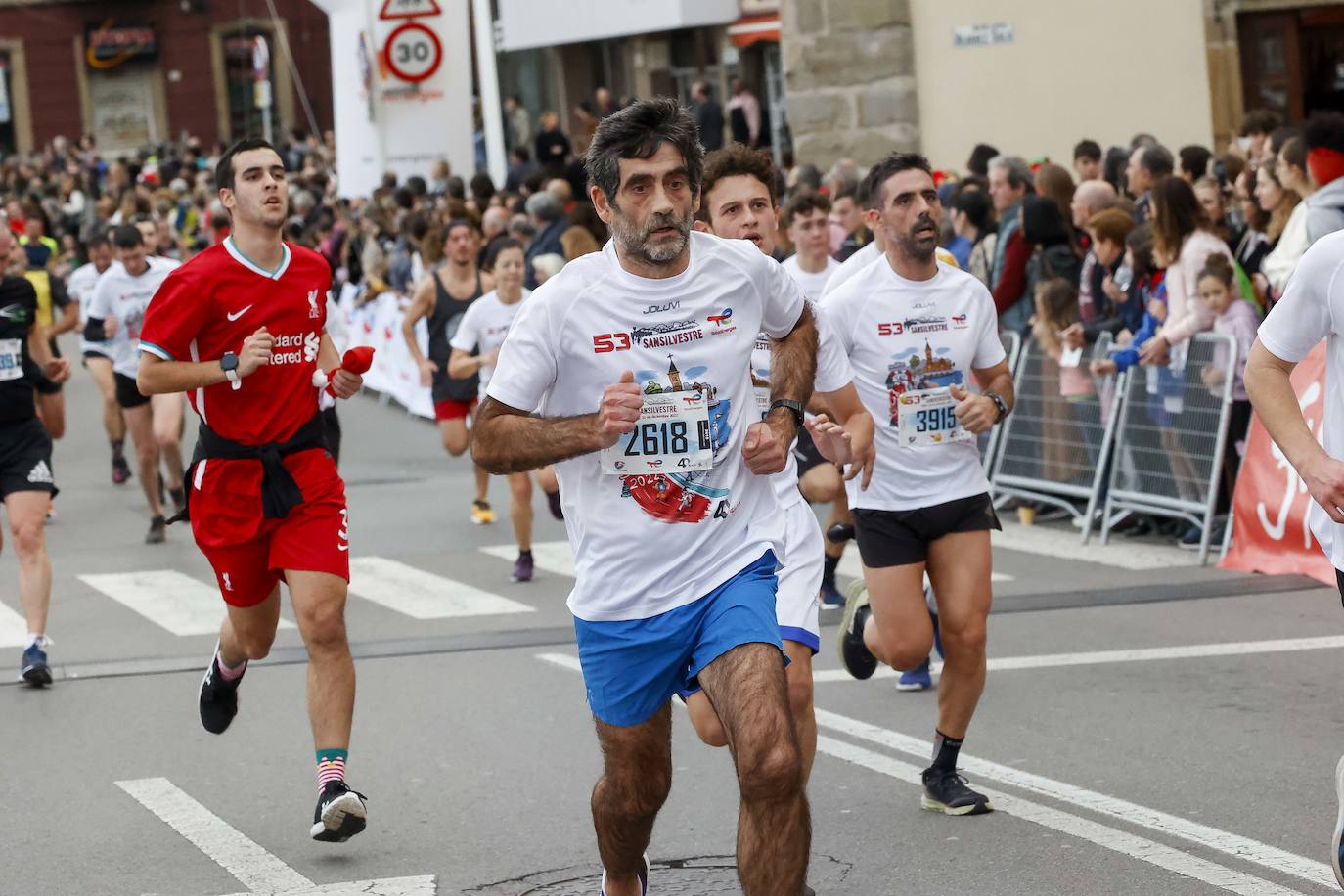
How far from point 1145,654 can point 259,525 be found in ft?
12.8

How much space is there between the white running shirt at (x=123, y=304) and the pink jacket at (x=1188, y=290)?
7339mm

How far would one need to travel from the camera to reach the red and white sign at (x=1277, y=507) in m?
10.6

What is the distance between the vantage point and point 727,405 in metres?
5.30

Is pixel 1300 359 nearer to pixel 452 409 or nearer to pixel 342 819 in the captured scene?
pixel 342 819

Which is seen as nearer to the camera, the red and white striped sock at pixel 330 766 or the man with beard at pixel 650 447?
the man with beard at pixel 650 447

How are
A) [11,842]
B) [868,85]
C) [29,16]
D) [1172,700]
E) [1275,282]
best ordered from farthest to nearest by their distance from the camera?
1. [29,16]
2. [868,85]
3. [1275,282]
4. [1172,700]
5. [11,842]

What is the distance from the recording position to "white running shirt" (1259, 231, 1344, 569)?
203 inches

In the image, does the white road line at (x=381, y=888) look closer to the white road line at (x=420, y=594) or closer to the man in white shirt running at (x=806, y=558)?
the man in white shirt running at (x=806, y=558)

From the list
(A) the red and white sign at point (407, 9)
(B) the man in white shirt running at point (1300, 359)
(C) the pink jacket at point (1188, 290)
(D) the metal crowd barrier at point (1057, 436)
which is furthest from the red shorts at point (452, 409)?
(A) the red and white sign at point (407, 9)

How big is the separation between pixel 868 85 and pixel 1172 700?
43.2 ft

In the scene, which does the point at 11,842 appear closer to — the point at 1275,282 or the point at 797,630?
the point at 797,630

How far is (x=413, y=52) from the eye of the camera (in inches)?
1022

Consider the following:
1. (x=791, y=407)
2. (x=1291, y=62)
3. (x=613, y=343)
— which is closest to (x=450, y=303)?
(x=791, y=407)

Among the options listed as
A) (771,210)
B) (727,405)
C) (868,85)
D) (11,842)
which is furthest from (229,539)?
(868,85)
